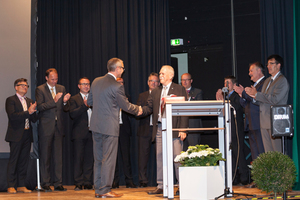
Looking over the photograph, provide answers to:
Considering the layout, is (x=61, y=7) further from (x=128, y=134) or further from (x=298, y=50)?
(x=298, y=50)

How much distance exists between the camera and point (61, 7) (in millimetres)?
7484

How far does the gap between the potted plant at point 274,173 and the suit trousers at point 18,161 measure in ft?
13.0

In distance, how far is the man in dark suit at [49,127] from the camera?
19.5ft

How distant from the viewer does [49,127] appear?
6000 millimetres

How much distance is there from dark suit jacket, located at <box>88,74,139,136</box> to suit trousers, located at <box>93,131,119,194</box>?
→ 4.6 inches

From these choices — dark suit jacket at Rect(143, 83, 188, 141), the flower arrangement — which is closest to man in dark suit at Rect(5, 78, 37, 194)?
dark suit jacket at Rect(143, 83, 188, 141)

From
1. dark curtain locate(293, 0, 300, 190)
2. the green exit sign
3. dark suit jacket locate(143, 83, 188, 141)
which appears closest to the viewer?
dark suit jacket locate(143, 83, 188, 141)

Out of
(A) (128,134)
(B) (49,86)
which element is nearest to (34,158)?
(B) (49,86)

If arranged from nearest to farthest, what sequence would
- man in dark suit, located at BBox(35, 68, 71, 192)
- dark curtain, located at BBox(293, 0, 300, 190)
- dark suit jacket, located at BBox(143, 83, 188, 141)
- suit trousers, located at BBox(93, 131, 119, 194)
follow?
suit trousers, located at BBox(93, 131, 119, 194) < dark suit jacket, located at BBox(143, 83, 188, 141) < dark curtain, located at BBox(293, 0, 300, 190) < man in dark suit, located at BBox(35, 68, 71, 192)

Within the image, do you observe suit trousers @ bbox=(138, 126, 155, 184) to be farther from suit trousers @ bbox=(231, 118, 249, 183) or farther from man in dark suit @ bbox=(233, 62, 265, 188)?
man in dark suit @ bbox=(233, 62, 265, 188)

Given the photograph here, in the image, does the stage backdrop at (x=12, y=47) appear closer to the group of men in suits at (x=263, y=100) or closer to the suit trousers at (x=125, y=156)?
the suit trousers at (x=125, y=156)

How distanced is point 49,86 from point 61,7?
214 centimetres

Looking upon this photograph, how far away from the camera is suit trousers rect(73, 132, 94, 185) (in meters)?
6.26

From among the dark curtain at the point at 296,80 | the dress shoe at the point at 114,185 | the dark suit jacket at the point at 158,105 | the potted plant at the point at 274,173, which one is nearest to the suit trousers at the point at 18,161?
the dress shoe at the point at 114,185
